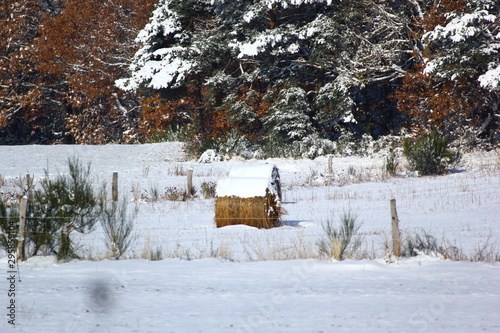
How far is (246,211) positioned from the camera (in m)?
11.8

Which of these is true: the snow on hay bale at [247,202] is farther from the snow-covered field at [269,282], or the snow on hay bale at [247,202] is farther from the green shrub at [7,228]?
the green shrub at [7,228]

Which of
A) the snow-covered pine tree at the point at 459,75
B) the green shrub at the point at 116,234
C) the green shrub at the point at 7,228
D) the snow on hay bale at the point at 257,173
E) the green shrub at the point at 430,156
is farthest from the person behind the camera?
the snow-covered pine tree at the point at 459,75

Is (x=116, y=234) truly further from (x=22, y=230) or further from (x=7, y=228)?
(x=7, y=228)

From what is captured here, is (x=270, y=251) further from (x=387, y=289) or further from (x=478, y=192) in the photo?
(x=478, y=192)

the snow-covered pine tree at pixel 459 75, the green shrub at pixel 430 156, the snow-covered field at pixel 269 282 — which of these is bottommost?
the snow-covered field at pixel 269 282

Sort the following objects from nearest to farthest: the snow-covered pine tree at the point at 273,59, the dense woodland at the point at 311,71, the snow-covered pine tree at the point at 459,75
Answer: the snow-covered pine tree at the point at 459,75 → the dense woodland at the point at 311,71 → the snow-covered pine tree at the point at 273,59

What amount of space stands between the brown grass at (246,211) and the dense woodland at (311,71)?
43.3 ft

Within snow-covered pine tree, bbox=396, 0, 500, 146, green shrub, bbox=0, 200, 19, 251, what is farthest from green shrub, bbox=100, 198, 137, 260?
snow-covered pine tree, bbox=396, 0, 500, 146

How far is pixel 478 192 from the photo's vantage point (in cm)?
1578

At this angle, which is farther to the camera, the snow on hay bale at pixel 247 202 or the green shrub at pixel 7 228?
the snow on hay bale at pixel 247 202

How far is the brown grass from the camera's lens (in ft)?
38.2

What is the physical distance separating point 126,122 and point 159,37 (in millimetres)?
11886

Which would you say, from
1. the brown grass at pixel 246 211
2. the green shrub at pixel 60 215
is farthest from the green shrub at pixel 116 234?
the brown grass at pixel 246 211

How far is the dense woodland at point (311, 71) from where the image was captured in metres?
24.1
